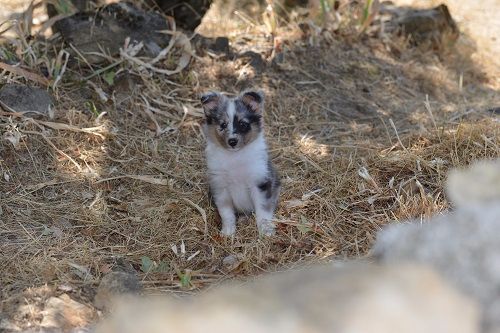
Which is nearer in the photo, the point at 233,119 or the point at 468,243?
the point at 468,243

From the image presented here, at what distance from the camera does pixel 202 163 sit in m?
6.50

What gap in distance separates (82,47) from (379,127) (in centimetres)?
309

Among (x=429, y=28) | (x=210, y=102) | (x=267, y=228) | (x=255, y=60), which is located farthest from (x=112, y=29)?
(x=429, y=28)

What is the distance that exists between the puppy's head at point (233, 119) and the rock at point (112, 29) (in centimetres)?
201

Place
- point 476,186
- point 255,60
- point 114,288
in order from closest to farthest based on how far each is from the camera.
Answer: point 476,186, point 114,288, point 255,60

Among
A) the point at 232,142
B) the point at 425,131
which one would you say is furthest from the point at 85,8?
the point at 425,131

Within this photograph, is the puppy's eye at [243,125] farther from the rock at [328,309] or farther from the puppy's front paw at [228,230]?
the rock at [328,309]

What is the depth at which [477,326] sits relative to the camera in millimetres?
2412

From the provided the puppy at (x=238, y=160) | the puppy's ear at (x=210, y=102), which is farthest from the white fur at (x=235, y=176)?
the puppy's ear at (x=210, y=102)

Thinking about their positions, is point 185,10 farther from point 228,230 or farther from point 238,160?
point 228,230

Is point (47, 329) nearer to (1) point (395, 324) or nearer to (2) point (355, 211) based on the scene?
(1) point (395, 324)

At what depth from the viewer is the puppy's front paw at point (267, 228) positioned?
534 cm

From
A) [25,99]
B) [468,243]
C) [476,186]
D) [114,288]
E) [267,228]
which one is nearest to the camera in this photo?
[468,243]

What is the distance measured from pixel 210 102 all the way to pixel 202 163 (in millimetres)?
1028
